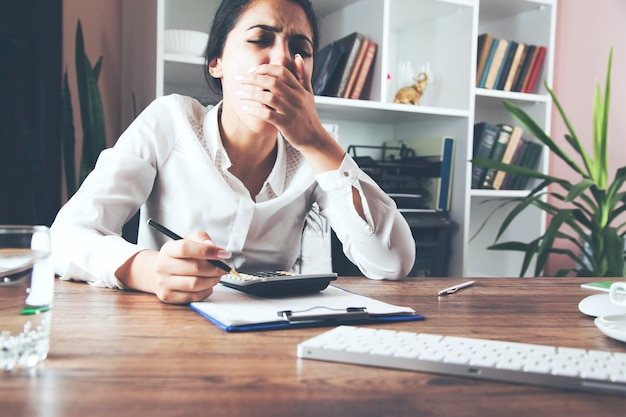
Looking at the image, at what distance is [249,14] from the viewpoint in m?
1.33

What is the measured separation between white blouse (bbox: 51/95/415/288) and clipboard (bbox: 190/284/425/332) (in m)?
0.30

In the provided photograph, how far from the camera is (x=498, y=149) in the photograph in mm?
2656

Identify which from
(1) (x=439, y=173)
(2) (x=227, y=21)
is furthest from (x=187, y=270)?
(1) (x=439, y=173)

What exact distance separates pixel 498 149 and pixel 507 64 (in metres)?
0.40

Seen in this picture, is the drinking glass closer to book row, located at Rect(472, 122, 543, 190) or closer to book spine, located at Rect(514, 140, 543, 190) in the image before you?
book row, located at Rect(472, 122, 543, 190)

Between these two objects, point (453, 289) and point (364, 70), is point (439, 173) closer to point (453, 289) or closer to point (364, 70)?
point (364, 70)

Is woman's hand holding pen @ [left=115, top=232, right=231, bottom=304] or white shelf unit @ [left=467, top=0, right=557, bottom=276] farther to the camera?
white shelf unit @ [left=467, top=0, right=557, bottom=276]

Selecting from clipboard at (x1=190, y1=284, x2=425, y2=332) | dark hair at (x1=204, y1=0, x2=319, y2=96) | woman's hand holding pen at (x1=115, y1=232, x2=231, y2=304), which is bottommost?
clipboard at (x1=190, y1=284, x2=425, y2=332)

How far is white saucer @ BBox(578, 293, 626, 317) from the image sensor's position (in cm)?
83

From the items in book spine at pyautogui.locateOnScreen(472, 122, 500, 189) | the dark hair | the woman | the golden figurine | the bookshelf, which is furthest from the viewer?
book spine at pyautogui.locateOnScreen(472, 122, 500, 189)

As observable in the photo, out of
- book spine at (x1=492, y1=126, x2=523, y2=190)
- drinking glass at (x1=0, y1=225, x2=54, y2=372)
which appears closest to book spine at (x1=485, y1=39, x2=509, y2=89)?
book spine at (x1=492, y1=126, x2=523, y2=190)

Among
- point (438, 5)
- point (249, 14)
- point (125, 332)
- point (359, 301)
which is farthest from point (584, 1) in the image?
point (125, 332)

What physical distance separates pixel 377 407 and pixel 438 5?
2.35 m

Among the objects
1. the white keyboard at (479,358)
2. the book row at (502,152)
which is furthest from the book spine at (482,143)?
the white keyboard at (479,358)
